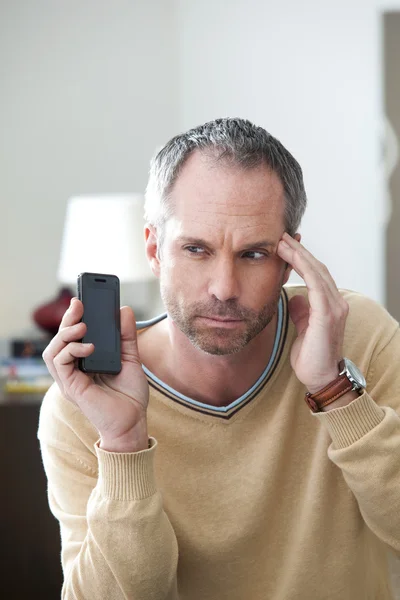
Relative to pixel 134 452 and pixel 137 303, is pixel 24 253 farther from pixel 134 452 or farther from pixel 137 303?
pixel 134 452

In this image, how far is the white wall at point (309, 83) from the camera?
3.93 meters

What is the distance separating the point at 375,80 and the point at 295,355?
285 cm

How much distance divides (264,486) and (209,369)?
206 millimetres

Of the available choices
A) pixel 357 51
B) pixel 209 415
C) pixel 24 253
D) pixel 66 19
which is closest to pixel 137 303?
pixel 24 253

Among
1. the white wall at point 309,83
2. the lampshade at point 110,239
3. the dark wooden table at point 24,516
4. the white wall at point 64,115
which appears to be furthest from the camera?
the white wall at point 309,83

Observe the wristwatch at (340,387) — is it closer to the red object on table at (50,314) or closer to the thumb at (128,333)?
the thumb at (128,333)

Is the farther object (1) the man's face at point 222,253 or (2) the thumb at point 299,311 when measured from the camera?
(2) the thumb at point 299,311

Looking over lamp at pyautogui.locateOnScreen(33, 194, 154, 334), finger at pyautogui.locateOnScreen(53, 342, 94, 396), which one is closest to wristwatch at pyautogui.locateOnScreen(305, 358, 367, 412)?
finger at pyautogui.locateOnScreen(53, 342, 94, 396)

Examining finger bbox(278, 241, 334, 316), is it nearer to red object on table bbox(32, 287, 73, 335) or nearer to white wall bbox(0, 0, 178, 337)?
red object on table bbox(32, 287, 73, 335)

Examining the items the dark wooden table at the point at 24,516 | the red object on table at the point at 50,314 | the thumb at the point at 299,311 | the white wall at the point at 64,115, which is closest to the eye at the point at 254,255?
the thumb at the point at 299,311

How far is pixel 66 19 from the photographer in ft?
12.4

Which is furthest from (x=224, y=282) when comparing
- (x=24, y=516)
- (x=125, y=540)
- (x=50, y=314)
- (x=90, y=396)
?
(x=50, y=314)

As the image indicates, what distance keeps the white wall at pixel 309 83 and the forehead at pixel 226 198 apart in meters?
2.65

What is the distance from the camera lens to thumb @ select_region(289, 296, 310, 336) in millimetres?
1448
